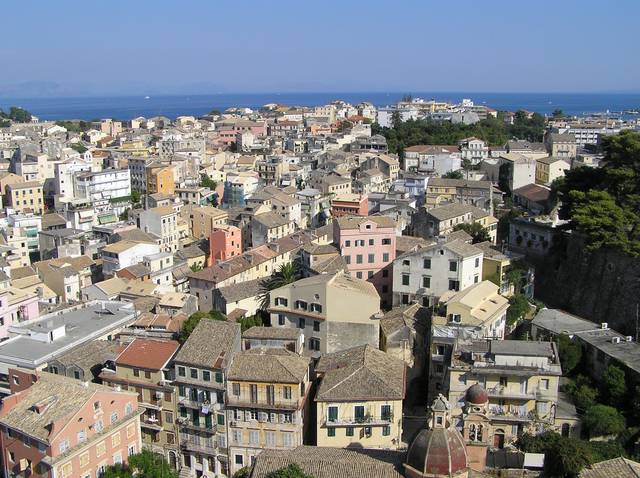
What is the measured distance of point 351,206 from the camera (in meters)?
52.5

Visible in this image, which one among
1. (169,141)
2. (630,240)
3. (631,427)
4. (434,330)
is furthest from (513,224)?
(169,141)

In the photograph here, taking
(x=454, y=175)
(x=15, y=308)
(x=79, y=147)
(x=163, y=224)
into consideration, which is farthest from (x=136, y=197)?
(x=454, y=175)

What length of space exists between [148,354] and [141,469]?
504cm

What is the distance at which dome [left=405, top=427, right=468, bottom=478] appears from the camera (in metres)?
Answer: 20.0

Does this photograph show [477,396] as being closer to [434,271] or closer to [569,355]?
[569,355]

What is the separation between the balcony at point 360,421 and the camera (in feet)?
83.7

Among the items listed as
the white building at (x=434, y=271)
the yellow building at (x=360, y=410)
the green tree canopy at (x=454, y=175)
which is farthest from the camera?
the green tree canopy at (x=454, y=175)

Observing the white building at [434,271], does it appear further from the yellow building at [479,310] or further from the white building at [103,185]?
the white building at [103,185]

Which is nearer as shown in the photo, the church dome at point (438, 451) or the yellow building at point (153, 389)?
the church dome at point (438, 451)

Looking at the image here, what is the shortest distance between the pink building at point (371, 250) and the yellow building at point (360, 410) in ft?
40.8

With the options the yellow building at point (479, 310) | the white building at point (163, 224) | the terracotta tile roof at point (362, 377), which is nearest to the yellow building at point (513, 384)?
the terracotta tile roof at point (362, 377)

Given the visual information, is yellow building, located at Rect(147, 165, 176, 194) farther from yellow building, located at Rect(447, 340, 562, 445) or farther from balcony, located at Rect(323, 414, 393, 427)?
yellow building, located at Rect(447, 340, 562, 445)

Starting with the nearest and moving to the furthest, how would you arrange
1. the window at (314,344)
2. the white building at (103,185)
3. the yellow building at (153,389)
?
the yellow building at (153,389), the window at (314,344), the white building at (103,185)

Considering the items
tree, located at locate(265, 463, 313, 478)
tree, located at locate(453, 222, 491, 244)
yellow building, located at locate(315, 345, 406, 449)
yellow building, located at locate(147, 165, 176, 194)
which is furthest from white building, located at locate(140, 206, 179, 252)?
tree, located at locate(265, 463, 313, 478)
